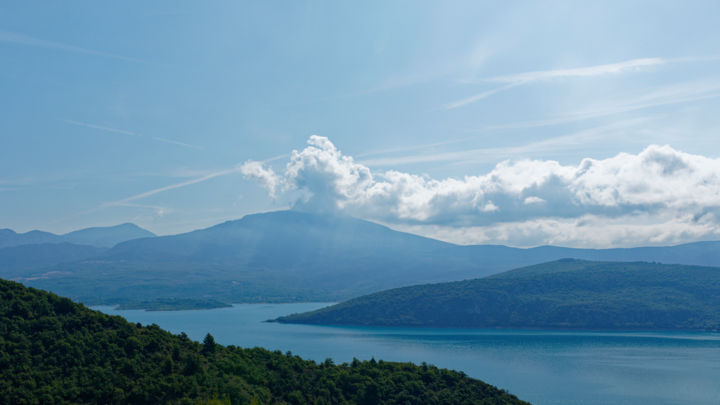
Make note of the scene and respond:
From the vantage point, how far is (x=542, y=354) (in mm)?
121125

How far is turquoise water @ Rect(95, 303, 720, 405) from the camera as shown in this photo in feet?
268

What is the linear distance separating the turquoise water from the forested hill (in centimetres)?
3386

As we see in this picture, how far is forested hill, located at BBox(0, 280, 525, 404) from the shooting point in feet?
107

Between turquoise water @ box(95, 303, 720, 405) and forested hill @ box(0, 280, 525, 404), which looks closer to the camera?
forested hill @ box(0, 280, 525, 404)

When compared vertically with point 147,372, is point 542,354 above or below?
below

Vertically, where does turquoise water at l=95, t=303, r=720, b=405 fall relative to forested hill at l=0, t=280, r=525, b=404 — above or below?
below

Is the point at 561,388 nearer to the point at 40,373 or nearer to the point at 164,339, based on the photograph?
the point at 164,339

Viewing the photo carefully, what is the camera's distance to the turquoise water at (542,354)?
8162cm

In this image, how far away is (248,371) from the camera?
1706 inches

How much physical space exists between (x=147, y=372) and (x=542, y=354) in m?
104

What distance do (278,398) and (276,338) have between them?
106430mm

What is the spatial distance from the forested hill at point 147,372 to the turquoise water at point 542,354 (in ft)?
111

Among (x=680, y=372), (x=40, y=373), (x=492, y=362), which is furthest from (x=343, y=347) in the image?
(x=40, y=373)

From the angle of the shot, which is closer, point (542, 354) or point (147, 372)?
point (147, 372)
